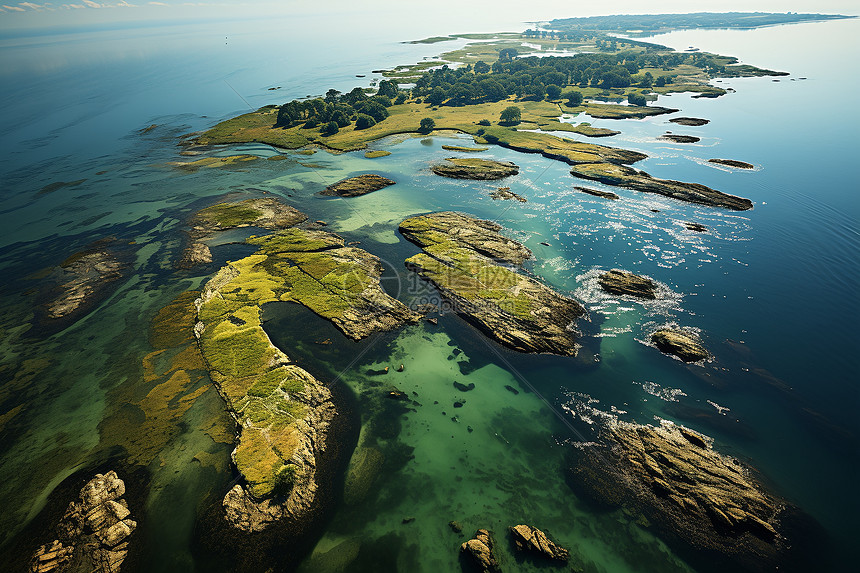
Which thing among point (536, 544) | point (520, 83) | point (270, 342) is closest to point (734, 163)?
point (536, 544)

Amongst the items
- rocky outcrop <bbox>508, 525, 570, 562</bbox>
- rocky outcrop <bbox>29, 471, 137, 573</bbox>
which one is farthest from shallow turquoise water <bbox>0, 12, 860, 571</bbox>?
rocky outcrop <bbox>29, 471, 137, 573</bbox>

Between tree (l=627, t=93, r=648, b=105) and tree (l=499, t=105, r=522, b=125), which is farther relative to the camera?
tree (l=627, t=93, r=648, b=105)

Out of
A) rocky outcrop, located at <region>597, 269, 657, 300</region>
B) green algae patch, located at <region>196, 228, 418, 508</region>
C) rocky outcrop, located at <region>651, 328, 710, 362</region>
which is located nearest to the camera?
green algae patch, located at <region>196, 228, 418, 508</region>

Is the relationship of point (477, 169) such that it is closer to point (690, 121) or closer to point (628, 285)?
point (628, 285)

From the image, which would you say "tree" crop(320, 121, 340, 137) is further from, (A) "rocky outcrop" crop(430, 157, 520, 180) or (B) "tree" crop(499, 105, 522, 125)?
(B) "tree" crop(499, 105, 522, 125)

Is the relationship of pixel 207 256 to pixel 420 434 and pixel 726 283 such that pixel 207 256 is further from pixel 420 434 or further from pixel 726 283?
pixel 726 283
